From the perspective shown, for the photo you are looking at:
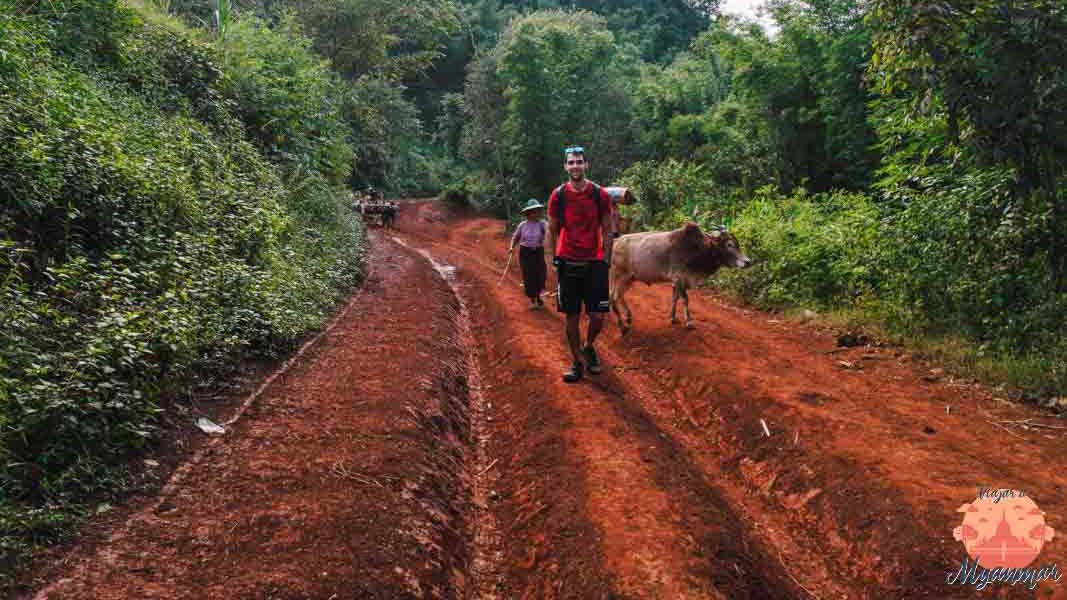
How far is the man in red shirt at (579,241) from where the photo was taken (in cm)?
616

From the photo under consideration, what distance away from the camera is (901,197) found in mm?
8102

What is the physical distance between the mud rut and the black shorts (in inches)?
32.4

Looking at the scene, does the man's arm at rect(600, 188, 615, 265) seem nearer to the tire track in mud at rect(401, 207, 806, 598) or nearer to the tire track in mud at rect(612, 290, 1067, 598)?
the tire track in mud at rect(401, 207, 806, 598)

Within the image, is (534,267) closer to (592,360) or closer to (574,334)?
(592,360)

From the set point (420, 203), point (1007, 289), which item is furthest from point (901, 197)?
point (420, 203)

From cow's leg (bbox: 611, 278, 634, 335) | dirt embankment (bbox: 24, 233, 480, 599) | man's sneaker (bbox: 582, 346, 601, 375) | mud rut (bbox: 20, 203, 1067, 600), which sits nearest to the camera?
dirt embankment (bbox: 24, 233, 480, 599)

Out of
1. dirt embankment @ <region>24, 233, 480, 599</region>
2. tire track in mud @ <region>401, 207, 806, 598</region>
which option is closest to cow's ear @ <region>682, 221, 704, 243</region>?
tire track in mud @ <region>401, 207, 806, 598</region>

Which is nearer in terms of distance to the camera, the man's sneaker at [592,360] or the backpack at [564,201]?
the backpack at [564,201]

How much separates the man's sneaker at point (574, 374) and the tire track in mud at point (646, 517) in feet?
0.59

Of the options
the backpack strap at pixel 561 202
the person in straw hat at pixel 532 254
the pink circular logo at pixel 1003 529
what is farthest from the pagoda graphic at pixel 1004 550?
the person in straw hat at pixel 532 254

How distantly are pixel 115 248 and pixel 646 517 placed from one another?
16.4ft

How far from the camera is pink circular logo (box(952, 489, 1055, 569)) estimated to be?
3457mm

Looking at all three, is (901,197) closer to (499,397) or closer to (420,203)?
(499,397)

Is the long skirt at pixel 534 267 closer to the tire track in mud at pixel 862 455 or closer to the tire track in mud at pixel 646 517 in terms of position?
the tire track in mud at pixel 862 455
